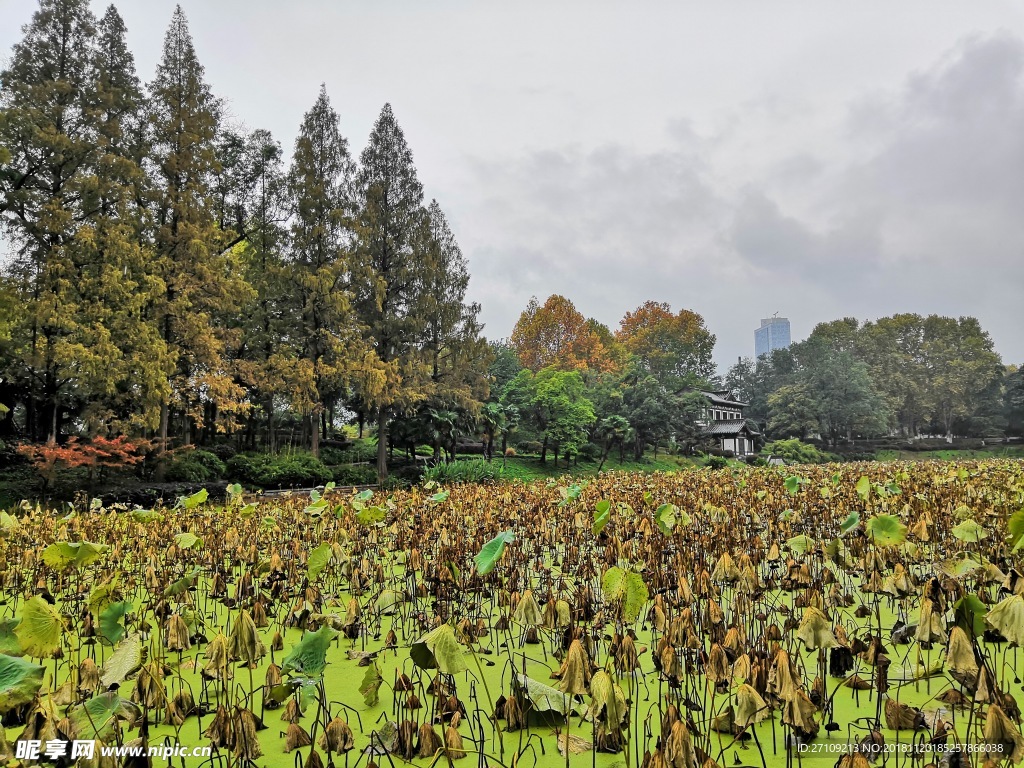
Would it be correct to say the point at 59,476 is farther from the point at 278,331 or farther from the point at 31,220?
the point at 278,331

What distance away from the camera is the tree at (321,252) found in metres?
16.4

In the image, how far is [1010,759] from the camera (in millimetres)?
1744

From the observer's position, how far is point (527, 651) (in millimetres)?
3229

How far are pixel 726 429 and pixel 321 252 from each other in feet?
95.3

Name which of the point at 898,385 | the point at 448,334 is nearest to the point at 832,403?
the point at 898,385

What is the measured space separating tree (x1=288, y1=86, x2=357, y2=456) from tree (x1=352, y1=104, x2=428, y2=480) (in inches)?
23.2

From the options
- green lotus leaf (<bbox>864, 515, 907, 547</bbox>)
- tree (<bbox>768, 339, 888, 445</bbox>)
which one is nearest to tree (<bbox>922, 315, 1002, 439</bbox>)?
tree (<bbox>768, 339, 888, 445</bbox>)

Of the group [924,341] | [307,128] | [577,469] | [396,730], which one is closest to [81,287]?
[307,128]

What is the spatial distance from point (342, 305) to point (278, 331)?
2.84 metres

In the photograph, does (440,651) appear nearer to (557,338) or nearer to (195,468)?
(195,468)

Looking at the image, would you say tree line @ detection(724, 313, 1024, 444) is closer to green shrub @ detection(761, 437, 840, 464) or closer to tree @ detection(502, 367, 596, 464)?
green shrub @ detection(761, 437, 840, 464)

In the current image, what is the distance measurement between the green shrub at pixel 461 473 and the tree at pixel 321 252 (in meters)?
4.10

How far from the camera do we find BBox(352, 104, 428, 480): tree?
1727 cm

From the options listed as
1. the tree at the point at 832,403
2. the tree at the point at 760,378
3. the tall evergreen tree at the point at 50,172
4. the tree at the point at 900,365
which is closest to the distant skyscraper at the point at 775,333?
the tree at the point at 760,378
